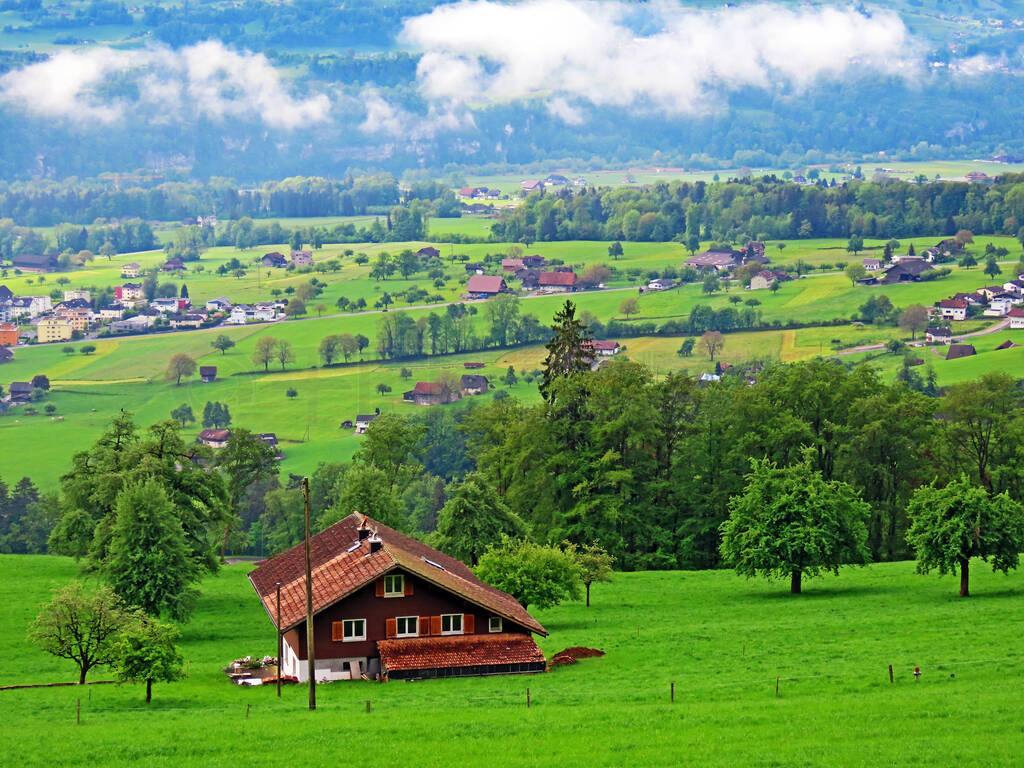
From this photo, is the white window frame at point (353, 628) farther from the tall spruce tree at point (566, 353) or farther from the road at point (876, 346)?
the road at point (876, 346)

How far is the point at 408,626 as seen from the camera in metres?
51.4

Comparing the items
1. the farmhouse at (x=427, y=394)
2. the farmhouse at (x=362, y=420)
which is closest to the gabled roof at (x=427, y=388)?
the farmhouse at (x=427, y=394)

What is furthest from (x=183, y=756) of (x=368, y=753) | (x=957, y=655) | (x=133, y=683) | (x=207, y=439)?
(x=207, y=439)

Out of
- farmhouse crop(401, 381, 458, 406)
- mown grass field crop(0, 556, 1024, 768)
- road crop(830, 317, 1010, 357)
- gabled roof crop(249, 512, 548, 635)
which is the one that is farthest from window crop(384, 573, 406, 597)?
road crop(830, 317, 1010, 357)

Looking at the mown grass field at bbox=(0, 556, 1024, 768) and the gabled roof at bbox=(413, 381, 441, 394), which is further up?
the gabled roof at bbox=(413, 381, 441, 394)

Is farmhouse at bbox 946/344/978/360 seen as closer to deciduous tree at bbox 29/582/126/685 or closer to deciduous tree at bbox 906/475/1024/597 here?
deciduous tree at bbox 906/475/1024/597

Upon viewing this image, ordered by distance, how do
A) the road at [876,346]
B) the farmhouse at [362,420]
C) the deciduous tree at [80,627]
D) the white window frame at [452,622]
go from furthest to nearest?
1. the road at [876,346]
2. the farmhouse at [362,420]
3. the white window frame at [452,622]
4. the deciduous tree at [80,627]

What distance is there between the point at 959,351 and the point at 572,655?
466 feet

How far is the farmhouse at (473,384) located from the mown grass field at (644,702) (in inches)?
4571

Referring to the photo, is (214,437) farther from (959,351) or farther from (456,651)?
(456,651)

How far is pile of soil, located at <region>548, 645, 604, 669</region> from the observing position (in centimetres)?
5025

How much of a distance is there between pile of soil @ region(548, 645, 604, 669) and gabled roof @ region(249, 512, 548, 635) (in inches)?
42.2

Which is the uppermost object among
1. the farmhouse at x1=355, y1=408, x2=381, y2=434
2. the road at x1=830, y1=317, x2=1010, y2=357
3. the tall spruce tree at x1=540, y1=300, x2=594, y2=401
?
the road at x1=830, y1=317, x2=1010, y2=357

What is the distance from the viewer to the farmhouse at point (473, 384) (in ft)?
582
